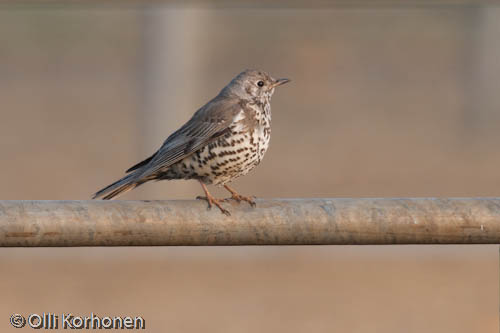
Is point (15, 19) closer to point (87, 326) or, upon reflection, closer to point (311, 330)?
point (311, 330)

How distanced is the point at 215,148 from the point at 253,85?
0.53 m

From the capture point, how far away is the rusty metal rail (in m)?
2.92

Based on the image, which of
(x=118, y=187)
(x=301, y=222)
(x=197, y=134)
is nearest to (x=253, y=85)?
(x=197, y=134)

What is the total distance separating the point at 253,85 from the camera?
Result: 4770 millimetres

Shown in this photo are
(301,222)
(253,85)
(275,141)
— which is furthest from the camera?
(275,141)

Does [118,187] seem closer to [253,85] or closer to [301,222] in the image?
[253,85]

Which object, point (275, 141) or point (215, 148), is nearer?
point (215, 148)

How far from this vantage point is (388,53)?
23594 mm

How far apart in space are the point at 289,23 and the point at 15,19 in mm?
6457

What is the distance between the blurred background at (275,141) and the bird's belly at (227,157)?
1.65 meters

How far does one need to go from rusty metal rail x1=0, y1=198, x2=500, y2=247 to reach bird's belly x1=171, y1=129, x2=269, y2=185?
133 cm

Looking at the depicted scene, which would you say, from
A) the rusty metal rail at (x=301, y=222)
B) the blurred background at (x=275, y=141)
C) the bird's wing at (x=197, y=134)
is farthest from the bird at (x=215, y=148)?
the blurred background at (x=275, y=141)

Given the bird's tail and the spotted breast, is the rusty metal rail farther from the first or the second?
the spotted breast

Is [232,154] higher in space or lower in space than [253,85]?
lower
